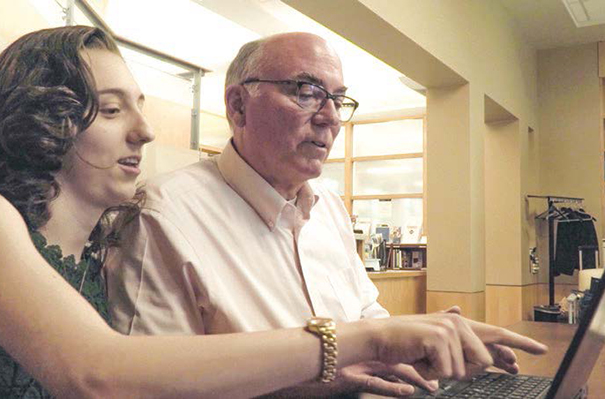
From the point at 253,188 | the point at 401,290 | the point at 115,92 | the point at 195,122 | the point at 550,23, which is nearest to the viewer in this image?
the point at 115,92

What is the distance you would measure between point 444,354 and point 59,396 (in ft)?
1.38

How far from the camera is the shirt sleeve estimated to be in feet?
3.57

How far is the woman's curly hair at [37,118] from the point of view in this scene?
971 mm

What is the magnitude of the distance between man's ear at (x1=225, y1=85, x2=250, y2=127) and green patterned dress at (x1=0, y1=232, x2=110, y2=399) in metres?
0.57

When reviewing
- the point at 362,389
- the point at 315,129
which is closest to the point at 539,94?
the point at 315,129

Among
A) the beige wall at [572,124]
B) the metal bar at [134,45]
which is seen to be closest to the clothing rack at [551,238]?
the beige wall at [572,124]

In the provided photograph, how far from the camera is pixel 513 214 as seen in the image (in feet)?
18.6

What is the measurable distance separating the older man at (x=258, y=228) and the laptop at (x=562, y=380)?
124 mm

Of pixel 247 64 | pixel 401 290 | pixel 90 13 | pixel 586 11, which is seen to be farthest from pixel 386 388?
pixel 586 11

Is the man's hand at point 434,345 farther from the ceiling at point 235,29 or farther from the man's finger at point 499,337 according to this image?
the ceiling at point 235,29

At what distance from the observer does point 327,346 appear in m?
0.68

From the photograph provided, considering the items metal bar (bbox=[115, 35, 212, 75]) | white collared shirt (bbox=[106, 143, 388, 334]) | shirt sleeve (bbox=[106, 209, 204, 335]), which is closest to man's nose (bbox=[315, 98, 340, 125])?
white collared shirt (bbox=[106, 143, 388, 334])

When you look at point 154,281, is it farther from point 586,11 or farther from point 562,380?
point 586,11

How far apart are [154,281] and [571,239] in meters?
5.40
